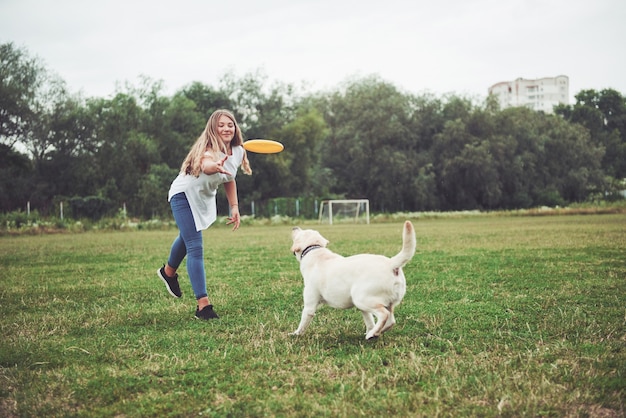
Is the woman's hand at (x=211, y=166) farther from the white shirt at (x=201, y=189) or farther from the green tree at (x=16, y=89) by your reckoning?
the green tree at (x=16, y=89)

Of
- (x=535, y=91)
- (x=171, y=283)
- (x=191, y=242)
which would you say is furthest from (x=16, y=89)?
(x=535, y=91)

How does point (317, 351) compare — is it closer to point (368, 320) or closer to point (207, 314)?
point (368, 320)

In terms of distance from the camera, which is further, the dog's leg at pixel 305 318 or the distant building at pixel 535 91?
the distant building at pixel 535 91

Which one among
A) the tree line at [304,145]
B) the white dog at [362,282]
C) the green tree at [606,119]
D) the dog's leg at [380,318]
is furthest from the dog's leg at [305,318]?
the green tree at [606,119]

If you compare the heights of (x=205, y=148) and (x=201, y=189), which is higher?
(x=205, y=148)

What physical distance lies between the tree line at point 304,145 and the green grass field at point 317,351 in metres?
30.1

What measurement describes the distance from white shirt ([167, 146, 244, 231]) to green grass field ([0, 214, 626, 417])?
952 millimetres

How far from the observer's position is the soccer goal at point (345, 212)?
110 feet

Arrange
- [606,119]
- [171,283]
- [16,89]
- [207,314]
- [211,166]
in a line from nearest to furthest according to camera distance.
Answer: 1. [211,166]
2. [207,314]
3. [171,283]
4. [16,89]
5. [606,119]

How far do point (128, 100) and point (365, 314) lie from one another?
42.9 metres

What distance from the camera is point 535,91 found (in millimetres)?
124562

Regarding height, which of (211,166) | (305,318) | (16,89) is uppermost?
(16,89)

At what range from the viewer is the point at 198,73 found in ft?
158

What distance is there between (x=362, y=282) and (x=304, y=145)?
1755 inches
